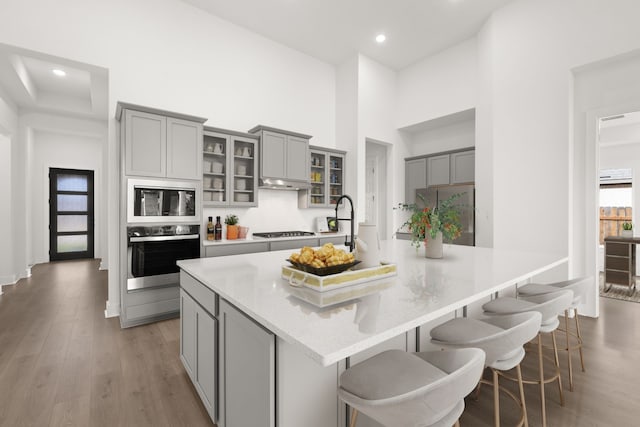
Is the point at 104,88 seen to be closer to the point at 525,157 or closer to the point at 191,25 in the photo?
the point at 191,25

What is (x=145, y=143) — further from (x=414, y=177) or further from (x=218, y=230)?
(x=414, y=177)

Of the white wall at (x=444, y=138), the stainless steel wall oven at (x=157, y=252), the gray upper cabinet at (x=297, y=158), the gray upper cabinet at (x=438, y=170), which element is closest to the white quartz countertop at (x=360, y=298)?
the stainless steel wall oven at (x=157, y=252)

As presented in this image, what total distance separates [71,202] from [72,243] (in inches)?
38.5

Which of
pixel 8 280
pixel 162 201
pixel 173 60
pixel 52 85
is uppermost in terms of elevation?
pixel 52 85

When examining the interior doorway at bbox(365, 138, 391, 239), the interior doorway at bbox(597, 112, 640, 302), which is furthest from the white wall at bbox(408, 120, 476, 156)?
the interior doorway at bbox(597, 112, 640, 302)

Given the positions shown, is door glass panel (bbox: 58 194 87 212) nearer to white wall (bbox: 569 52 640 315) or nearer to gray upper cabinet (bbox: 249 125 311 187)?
gray upper cabinet (bbox: 249 125 311 187)

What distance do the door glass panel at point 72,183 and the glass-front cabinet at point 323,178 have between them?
230 inches

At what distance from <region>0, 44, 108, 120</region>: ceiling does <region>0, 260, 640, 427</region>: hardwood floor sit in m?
2.85

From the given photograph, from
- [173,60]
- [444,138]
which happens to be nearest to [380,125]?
[444,138]

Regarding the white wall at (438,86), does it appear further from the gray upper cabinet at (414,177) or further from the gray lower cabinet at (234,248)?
the gray lower cabinet at (234,248)

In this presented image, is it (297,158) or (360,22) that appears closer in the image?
(360,22)

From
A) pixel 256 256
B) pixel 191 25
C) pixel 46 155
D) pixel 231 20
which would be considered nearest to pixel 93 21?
pixel 191 25

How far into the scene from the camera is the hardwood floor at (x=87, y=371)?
1.82m

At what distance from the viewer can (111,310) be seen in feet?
11.4
